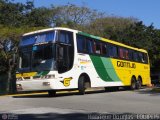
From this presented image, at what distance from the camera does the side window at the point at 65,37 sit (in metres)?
20.1

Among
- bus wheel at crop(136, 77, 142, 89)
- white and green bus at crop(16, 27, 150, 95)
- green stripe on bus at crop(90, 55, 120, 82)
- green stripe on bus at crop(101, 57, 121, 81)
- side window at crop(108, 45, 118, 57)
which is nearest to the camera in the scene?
white and green bus at crop(16, 27, 150, 95)

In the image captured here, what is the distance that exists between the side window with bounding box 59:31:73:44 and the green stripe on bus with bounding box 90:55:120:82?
2.51 meters

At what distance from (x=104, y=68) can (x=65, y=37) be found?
485 centimetres

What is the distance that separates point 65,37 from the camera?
20.4m

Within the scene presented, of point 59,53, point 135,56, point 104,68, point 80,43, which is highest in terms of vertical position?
point 80,43

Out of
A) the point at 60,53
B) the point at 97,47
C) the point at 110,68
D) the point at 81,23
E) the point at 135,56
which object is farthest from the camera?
the point at 81,23

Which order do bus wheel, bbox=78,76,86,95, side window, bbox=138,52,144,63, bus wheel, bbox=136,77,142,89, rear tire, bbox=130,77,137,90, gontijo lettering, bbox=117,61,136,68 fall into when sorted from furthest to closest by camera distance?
side window, bbox=138,52,144,63 → bus wheel, bbox=136,77,142,89 → rear tire, bbox=130,77,137,90 → gontijo lettering, bbox=117,61,136,68 → bus wheel, bbox=78,76,86,95

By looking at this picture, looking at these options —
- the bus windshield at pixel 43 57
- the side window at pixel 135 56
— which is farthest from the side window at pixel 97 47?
the side window at pixel 135 56

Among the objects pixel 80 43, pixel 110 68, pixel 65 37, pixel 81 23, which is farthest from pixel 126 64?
pixel 81 23

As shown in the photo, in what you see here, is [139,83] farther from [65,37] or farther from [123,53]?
[65,37]

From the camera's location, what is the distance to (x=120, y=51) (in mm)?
27281

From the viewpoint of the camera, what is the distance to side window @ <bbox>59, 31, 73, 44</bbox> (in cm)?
2007

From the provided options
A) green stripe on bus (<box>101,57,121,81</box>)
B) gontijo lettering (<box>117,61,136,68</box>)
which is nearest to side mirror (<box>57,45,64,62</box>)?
green stripe on bus (<box>101,57,121,81</box>)

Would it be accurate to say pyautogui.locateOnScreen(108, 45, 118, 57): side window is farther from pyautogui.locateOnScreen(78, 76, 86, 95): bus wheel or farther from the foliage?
the foliage
